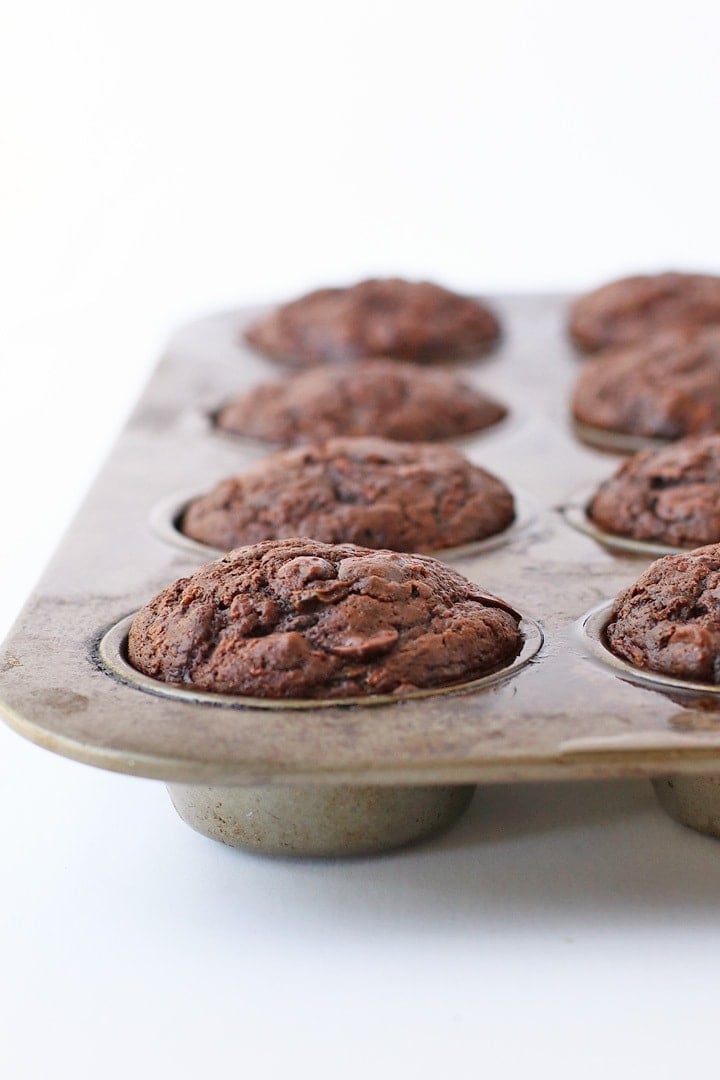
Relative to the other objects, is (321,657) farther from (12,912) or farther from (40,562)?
(40,562)

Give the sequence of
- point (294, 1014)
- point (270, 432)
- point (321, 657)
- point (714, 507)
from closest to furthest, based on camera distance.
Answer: point (294, 1014)
point (321, 657)
point (714, 507)
point (270, 432)

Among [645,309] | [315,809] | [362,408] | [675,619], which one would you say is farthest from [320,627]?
[645,309]

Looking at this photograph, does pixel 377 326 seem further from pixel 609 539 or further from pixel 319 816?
pixel 319 816

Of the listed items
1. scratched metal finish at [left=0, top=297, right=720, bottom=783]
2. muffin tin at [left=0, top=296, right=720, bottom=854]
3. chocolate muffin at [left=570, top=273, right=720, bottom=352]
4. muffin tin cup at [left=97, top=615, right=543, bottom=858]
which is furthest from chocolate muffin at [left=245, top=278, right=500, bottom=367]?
muffin tin cup at [left=97, top=615, right=543, bottom=858]

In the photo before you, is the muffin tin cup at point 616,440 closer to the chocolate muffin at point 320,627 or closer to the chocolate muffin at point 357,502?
the chocolate muffin at point 357,502

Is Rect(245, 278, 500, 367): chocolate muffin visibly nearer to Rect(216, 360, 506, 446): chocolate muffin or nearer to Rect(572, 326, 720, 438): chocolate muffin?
Rect(216, 360, 506, 446): chocolate muffin

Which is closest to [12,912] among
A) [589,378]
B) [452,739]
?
[452,739]
